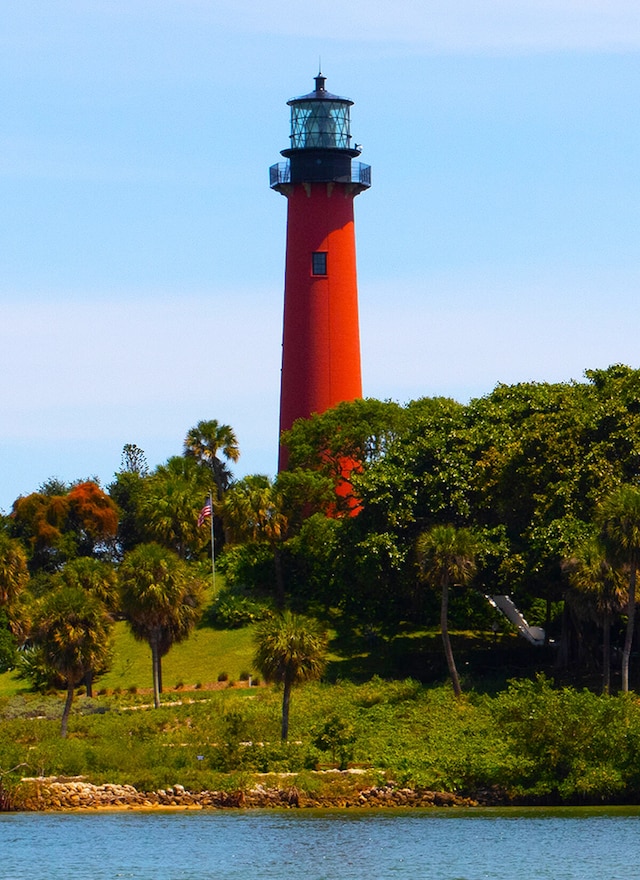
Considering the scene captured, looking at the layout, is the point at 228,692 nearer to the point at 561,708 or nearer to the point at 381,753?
the point at 381,753

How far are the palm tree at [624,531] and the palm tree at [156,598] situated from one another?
15205 millimetres

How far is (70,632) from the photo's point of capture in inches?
2429

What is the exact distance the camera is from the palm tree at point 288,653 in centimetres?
5878

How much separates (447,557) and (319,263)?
73.9ft

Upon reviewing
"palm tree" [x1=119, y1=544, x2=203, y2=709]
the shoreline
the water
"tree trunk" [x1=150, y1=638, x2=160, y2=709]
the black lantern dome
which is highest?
the black lantern dome

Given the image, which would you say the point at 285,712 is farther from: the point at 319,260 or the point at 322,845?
the point at 319,260

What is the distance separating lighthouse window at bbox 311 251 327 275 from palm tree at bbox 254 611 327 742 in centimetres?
2749

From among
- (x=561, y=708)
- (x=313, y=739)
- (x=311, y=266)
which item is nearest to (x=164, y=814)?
(x=313, y=739)

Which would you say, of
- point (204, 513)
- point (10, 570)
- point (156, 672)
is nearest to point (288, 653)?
point (156, 672)

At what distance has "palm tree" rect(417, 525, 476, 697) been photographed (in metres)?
65.1

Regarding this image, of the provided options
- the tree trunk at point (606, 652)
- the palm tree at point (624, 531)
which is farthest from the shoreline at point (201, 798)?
the tree trunk at point (606, 652)

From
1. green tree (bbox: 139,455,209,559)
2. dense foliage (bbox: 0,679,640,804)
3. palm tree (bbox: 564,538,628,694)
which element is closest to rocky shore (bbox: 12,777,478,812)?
dense foliage (bbox: 0,679,640,804)

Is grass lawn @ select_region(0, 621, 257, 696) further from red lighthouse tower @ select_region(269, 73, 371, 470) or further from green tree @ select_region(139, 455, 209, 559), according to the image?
red lighthouse tower @ select_region(269, 73, 371, 470)

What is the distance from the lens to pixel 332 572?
250 ft
